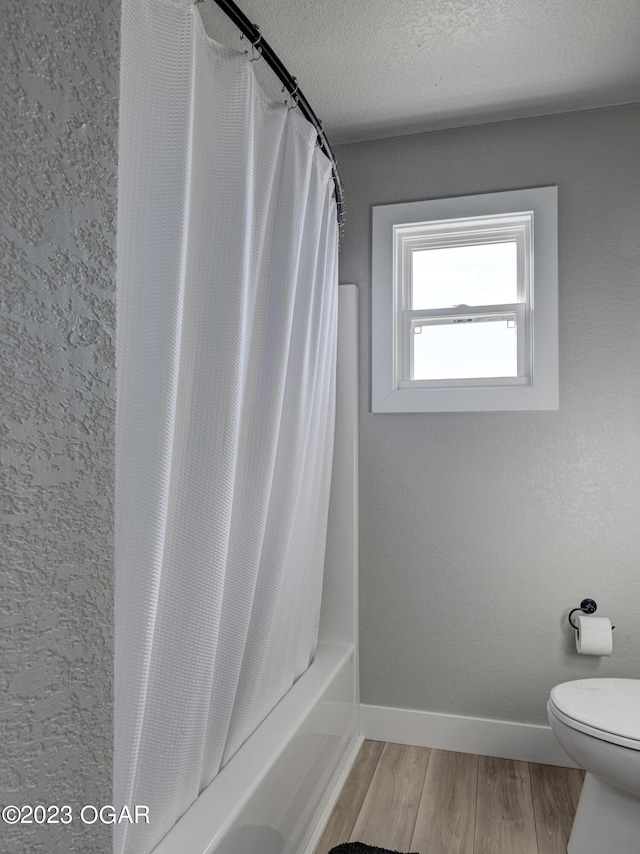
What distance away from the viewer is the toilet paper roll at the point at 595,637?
2156 millimetres

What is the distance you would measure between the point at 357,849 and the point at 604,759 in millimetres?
730

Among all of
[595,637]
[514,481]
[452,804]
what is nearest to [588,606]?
[595,637]

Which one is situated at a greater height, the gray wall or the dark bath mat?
the gray wall

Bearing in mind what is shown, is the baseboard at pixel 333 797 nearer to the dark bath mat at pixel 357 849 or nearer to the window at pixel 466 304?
the dark bath mat at pixel 357 849

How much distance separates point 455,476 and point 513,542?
323mm

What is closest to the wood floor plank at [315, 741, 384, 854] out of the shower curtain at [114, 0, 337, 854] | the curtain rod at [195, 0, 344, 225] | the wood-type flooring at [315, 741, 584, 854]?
the wood-type flooring at [315, 741, 584, 854]

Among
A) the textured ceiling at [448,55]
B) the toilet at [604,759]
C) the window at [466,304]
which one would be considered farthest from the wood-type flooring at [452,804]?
the textured ceiling at [448,55]

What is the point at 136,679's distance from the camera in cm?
106

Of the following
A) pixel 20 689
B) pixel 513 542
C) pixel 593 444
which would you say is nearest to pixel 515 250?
pixel 593 444

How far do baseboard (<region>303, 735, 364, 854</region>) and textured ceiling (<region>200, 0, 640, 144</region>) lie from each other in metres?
2.37

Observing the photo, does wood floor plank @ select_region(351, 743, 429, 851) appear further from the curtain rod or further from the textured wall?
the curtain rod

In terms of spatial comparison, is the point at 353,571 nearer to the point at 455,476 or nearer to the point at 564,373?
the point at 455,476

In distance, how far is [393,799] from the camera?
6.78 ft

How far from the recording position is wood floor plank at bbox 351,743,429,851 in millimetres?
1868
